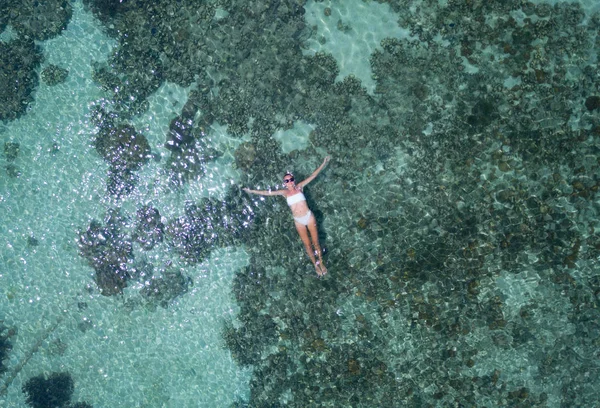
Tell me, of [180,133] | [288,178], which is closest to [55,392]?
[180,133]

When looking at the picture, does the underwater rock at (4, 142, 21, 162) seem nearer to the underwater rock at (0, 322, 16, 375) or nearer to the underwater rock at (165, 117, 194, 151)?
the underwater rock at (165, 117, 194, 151)

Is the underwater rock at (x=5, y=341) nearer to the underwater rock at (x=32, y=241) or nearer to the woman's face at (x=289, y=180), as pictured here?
the underwater rock at (x=32, y=241)

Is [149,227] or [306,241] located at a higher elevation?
[306,241]

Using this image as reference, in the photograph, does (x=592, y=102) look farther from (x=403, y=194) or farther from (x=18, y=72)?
(x=18, y=72)

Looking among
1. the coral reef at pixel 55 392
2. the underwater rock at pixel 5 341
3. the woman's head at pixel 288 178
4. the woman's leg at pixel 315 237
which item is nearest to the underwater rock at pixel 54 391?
the coral reef at pixel 55 392

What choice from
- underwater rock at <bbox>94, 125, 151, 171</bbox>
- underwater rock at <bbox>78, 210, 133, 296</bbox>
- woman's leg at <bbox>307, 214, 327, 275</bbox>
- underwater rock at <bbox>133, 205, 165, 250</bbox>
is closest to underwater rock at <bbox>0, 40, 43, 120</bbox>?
underwater rock at <bbox>94, 125, 151, 171</bbox>

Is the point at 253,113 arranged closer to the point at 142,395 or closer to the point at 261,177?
the point at 261,177

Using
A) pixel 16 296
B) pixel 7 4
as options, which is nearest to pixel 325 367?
pixel 16 296
